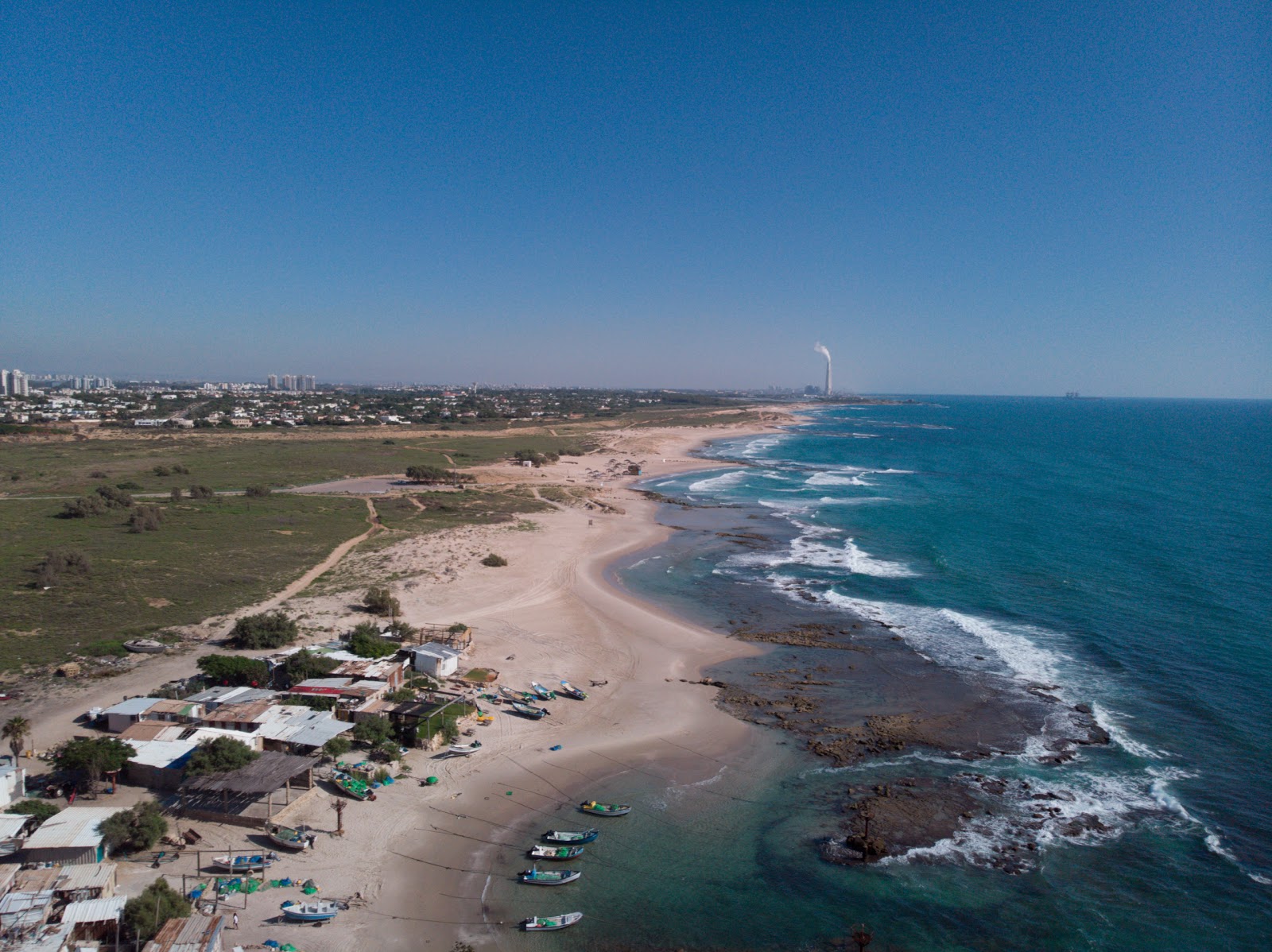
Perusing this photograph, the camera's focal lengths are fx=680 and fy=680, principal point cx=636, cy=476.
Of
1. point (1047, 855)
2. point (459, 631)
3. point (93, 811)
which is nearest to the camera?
point (93, 811)

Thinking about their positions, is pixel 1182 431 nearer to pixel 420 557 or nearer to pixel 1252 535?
pixel 1252 535

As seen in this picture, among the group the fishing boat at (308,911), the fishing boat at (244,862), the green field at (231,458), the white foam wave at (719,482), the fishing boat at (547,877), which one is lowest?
the fishing boat at (547,877)

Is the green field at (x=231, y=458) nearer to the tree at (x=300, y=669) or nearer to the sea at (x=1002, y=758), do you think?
the sea at (x=1002, y=758)

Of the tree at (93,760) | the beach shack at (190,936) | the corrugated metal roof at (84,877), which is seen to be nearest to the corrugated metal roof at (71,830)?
the corrugated metal roof at (84,877)

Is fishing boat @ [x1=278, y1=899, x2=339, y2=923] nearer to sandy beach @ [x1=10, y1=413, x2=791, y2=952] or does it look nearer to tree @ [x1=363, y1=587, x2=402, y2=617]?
sandy beach @ [x1=10, y1=413, x2=791, y2=952]

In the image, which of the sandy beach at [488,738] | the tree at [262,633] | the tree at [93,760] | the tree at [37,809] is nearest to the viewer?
the sandy beach at [488,738]

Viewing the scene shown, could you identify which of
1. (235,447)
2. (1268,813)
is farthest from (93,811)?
(235,447)
